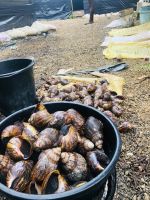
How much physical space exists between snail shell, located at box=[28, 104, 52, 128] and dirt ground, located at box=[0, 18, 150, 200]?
0.69 meters

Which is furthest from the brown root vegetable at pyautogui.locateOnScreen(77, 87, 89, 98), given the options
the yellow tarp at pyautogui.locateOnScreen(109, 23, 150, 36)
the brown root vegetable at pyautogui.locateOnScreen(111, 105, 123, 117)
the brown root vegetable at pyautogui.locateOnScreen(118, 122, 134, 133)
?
the yellow tarp at pyautogui.locateOnScreen(109, 23, 150, 36)

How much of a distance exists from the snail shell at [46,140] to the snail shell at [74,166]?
0.12 meters

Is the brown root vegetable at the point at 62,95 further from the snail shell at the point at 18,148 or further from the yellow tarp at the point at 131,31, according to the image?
the yellow tarp at the point at 131,31

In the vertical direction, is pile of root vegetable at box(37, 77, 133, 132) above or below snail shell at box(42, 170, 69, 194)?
below

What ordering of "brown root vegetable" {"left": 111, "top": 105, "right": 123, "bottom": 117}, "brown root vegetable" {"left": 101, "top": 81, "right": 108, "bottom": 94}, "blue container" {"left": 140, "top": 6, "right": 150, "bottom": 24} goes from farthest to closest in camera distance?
"blue container" {"left": 140, "top": 6, "right": 150, "bottom": 24}, "brown root vegetable" {"left": 101, "top": 81, "right": 108, "bottom": 94}, "brown root vegetable" {"left": 111, "top": 105, "right": 123, "bottom": 117}

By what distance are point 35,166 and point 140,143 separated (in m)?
1.30

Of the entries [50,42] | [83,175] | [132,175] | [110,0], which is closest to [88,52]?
[50,42]

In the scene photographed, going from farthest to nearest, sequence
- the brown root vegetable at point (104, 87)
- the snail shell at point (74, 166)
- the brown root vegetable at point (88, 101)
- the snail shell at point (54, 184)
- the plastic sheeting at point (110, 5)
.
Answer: the plastic sheeting at point (110, 5) < the brown root vegetable at point (104, 87) < the brown root vegetable at point (88, 101) < the snail shell at point (74, 166) < the snail shell at point (54, 184)

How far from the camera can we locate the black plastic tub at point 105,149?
50.4 inches

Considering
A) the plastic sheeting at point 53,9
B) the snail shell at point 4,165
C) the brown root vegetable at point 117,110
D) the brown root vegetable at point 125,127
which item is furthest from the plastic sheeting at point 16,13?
the snail shell at point 4,165

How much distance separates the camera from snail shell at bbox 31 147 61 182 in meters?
1.48

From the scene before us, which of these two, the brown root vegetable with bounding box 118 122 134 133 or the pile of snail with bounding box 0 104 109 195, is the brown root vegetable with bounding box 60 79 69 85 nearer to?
the brown root vegetable with bounding box 118 122 134 133

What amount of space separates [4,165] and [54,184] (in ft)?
1.08

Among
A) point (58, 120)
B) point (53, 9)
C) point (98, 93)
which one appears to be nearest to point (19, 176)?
point (58, 120)
